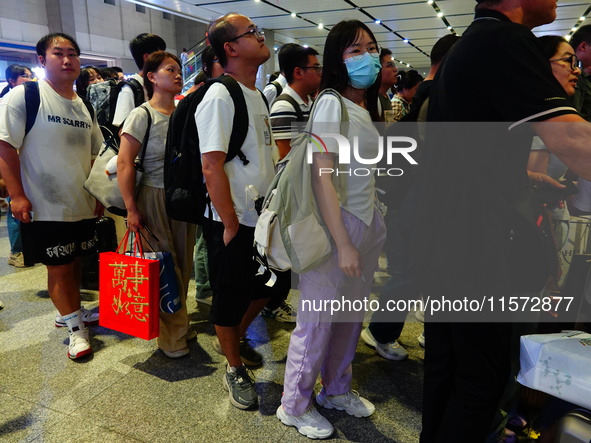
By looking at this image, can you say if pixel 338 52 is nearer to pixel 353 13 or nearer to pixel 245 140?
pixel 245 140

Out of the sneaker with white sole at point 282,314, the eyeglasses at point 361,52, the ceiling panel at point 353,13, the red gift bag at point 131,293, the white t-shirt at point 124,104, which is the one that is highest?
the ceiling panel at point 353,13

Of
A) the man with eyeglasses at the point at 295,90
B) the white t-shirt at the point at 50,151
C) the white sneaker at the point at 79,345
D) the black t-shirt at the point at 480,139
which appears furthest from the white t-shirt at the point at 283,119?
the white sneaker at the point at 79,345

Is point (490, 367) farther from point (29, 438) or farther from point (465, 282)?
point (29, 438)

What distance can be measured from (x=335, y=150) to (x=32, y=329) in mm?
2369

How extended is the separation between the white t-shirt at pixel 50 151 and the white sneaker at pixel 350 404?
67.8 inches

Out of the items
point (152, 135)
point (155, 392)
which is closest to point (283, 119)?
point (152, 135)

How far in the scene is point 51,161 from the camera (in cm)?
233

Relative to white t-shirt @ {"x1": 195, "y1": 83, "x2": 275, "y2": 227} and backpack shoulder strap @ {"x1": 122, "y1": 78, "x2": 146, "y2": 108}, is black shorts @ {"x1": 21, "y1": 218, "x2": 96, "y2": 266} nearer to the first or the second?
backpack shoulder strap @ {"x1": 122, "y1": 78, "x2": 146, "y2": 108}

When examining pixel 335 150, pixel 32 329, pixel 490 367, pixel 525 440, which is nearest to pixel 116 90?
pixel 32 329

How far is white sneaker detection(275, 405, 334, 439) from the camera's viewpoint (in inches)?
68.1

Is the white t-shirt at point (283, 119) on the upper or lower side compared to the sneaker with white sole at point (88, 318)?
upper

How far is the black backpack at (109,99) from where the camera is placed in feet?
8.21

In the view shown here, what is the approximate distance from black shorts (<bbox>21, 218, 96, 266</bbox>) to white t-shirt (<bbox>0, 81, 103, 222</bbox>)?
0.05m

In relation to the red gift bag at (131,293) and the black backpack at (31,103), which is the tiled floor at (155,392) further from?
the black backpack at (31,103)
